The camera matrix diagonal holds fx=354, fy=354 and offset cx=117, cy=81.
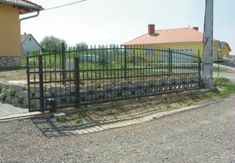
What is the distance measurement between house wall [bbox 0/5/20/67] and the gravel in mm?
9505

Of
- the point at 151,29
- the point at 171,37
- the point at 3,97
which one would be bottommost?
the point at 3,97

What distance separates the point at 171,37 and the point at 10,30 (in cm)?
3769

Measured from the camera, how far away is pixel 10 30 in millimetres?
16859

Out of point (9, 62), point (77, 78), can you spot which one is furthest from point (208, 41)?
point (9, 62)

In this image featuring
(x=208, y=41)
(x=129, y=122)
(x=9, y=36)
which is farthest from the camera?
(x=9, y=36)

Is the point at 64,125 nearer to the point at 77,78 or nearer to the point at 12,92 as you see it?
the point at 77,78

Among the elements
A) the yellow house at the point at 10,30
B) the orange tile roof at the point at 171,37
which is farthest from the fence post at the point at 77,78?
the orange tile roof at the point at 171,37

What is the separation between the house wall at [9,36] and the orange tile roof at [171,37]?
114ft

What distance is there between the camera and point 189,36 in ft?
166

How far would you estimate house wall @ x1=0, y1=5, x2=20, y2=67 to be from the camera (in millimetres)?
16375

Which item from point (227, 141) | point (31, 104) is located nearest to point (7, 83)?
point (31, 104)

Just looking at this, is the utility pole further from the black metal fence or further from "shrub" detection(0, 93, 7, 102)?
"shrub" detection(0, 93, 7, 102)

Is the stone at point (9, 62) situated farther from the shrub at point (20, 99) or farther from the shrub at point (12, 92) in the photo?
the shrub at point (20, 99)

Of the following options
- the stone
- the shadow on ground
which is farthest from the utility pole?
the stone
